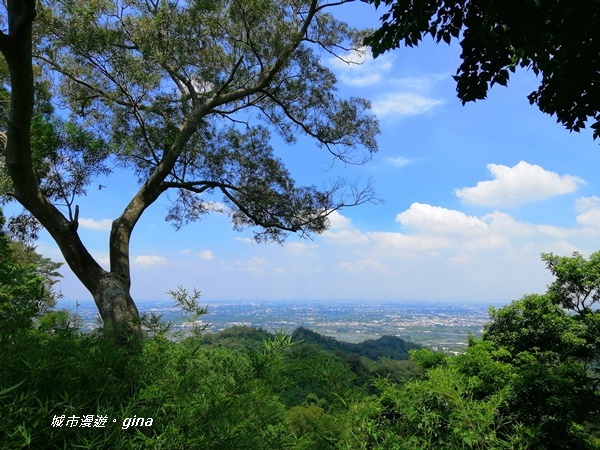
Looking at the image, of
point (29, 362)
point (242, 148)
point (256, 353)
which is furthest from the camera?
point (242, 148)

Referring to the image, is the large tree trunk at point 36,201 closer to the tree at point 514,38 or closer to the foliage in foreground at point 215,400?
the foliage in foreground at point 215,400

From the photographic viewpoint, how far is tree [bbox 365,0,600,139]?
2.14 meters

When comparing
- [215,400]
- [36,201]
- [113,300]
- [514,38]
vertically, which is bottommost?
[215,400]

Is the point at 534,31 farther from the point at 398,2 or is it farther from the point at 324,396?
the point at 324,396

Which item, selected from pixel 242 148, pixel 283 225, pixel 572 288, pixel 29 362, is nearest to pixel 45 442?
pixel 29 362

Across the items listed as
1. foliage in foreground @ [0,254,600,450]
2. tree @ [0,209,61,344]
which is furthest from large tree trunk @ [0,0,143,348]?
foliage in foreground @ [0,254,600,450]

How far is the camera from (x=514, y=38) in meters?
2.15

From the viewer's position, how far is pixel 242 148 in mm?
6328

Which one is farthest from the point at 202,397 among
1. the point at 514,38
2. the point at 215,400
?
the point at 514,38

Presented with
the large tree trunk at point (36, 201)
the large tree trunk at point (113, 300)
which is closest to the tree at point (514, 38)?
the large tree trunk at point (36, 201)

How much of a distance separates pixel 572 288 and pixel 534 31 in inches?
335

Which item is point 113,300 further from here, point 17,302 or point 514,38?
point 514,38

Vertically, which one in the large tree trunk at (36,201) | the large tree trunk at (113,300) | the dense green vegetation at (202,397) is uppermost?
the large tree trunk at (36,201)

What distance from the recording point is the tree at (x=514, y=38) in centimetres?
214
